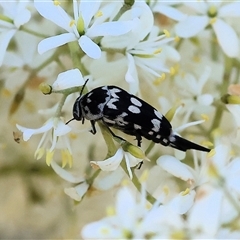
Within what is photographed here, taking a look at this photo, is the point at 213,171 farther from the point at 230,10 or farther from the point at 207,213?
the point at 230,10

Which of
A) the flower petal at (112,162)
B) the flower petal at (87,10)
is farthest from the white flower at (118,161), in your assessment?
the flower petal at (87,10)

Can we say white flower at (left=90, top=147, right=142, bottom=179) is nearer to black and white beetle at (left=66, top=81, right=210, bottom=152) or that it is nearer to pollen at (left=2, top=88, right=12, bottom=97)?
black and white beetle at (left=66, top=81, right=210, bottom=152)

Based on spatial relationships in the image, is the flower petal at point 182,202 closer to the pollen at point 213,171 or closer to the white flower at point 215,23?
the pollen at point 213,171

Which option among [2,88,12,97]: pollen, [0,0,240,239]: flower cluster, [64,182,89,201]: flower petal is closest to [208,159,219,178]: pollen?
[0,0,240,239]: flower cluster

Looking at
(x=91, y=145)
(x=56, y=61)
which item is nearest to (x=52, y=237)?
(x=91, y=145)

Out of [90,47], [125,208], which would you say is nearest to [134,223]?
[125,208]

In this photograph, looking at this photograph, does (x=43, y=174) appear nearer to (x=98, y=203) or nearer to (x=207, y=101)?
(x=98, y=203)
